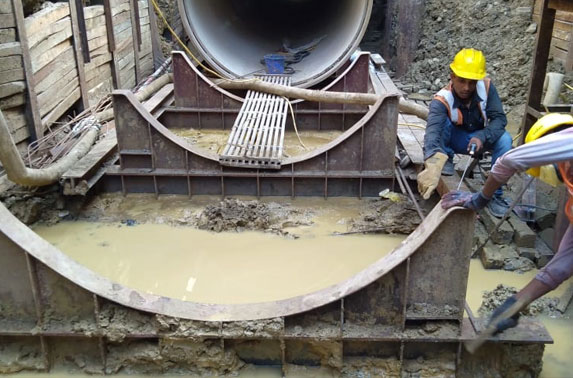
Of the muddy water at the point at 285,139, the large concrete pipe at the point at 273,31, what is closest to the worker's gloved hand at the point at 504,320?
the muddy water at the point at 285,139

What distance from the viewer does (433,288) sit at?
122 inches

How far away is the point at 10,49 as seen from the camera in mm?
5367

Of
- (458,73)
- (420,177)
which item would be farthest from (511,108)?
(420,177)

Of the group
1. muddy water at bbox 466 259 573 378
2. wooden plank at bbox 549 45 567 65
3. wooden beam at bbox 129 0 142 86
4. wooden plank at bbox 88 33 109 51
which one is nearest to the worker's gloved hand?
muddy water at bbox 466 259 573 378

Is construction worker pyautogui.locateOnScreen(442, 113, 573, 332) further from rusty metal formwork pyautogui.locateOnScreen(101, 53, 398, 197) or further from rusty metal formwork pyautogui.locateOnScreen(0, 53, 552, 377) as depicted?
rusty metal formwork pyautogui.locateOnScreen(101, 53, 398, 197)

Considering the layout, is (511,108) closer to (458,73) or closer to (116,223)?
(458,73)

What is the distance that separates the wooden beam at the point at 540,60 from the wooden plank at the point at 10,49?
17.2 feet

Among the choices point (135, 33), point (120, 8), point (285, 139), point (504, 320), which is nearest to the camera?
point (504, 320)

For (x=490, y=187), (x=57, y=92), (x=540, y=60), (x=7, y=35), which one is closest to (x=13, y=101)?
(x=7, y=35)

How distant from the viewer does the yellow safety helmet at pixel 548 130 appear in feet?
9.32

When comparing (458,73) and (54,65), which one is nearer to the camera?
(458,73)

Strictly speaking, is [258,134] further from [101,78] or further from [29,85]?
[101,78]

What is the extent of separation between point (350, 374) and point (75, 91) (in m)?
5.63

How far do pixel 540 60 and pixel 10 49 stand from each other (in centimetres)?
539
